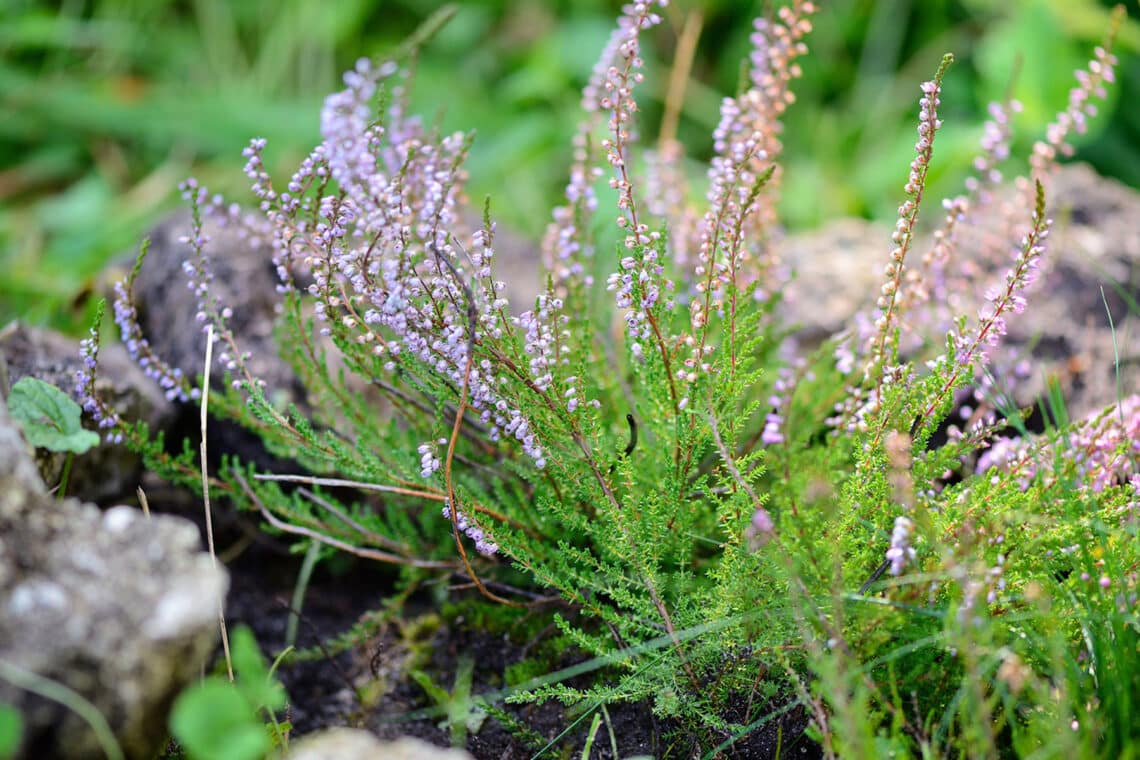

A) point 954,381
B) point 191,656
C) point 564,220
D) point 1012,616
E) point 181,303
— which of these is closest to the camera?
point 191,656

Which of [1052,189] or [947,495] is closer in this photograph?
[947,495]

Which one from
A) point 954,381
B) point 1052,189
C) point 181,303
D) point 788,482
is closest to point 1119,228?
point 1052,189

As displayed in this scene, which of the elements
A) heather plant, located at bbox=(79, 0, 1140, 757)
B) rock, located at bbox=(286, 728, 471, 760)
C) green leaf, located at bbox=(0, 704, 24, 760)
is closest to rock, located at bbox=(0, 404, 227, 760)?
green leaf, located at bbox=(0, 704, 24, 760)

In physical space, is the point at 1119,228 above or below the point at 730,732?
above

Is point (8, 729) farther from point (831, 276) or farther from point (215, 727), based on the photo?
point (831, 276)

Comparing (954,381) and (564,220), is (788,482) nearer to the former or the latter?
(954,381)

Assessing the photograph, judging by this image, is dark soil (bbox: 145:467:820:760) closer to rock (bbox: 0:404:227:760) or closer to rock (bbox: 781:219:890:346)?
rock (bbox: 0:404:227:760)

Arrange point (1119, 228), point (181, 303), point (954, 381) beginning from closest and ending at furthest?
1. point (954, 381)
2. point (181, 303)
3. point (1119, 228)

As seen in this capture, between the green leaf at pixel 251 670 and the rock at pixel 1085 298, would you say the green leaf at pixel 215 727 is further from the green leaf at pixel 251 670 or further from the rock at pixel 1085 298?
the rock at pixel 1085 298

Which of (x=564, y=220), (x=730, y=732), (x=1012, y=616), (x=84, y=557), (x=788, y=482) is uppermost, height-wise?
(x=564, y=220)
